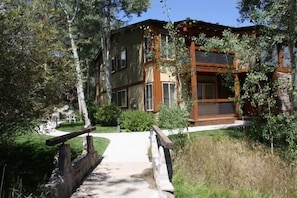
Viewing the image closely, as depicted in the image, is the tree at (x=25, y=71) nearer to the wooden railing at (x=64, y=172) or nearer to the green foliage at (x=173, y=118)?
the wooden railing at (x=64, y=172)

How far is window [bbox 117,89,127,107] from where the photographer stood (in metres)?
25.9

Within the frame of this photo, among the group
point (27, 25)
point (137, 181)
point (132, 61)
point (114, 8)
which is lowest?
point (137, 181)

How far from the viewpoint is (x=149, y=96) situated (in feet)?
72.6

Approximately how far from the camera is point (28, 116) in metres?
6.62

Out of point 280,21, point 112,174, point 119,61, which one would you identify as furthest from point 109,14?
point 112,174

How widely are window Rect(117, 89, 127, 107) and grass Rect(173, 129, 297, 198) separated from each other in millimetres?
15441

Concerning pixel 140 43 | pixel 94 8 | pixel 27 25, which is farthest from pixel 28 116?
pixel 94 8

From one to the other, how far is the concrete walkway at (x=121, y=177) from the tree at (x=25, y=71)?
1.97 metres

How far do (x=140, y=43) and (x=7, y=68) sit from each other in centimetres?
1781

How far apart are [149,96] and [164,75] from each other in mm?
1850

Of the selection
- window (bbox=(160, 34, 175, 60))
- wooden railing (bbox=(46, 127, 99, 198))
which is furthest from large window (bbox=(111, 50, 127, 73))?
wooden railing (bbox=(46, 127, 99, 198))

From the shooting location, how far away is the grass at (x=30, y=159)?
8.53 metres

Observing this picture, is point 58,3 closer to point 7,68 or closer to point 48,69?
point 48,69

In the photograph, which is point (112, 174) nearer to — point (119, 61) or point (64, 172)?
point (64, 172)
